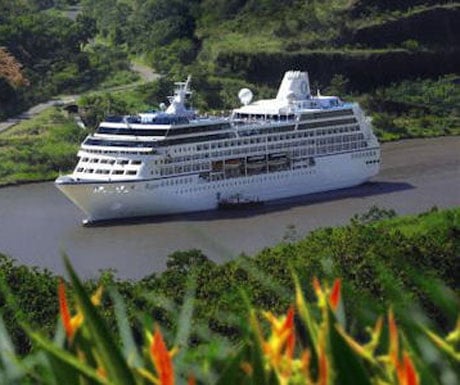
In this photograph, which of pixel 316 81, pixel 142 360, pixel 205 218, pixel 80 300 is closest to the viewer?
pixel 80 300

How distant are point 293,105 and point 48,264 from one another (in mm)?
9457

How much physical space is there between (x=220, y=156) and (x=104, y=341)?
796 inches

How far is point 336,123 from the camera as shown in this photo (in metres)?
23.8

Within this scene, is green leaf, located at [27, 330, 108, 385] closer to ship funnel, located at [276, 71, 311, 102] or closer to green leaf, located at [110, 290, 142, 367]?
green leaf, located at [110, 290, 142, 367]

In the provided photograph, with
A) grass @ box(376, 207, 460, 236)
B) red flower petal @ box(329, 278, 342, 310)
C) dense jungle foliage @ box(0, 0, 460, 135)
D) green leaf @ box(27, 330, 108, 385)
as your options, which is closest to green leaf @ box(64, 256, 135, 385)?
green leaf @ box(27, 330, 108, 385)

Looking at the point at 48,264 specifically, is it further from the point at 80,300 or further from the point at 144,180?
the point at 80,300

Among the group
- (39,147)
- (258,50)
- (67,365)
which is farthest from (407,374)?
(258,50)

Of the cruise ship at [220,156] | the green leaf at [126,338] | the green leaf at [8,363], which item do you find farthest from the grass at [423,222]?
the green leaf at [8,363]

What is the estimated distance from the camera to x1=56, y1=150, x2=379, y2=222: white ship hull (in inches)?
765

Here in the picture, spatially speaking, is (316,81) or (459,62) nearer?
(316,81)

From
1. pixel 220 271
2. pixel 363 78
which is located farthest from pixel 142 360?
pixel 363 78

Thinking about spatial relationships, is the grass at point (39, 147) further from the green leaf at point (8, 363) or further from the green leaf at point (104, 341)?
the green leaf at point (104, 341)

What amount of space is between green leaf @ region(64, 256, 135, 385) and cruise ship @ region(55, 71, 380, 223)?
17983mm

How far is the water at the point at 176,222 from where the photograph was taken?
16.2m
